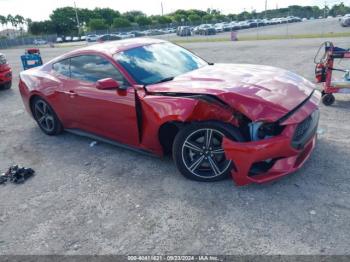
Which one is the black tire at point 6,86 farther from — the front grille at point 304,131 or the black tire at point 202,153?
the front grille at point 304,131

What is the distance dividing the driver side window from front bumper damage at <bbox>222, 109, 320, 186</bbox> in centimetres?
168

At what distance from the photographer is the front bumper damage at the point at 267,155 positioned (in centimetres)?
309

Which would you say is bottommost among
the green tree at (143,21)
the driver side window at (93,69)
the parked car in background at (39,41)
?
the driver side window at (93,69)

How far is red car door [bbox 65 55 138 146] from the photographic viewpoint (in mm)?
3957

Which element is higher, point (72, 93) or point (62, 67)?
point (62, 67)

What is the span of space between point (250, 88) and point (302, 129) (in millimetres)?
701

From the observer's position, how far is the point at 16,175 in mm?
4172

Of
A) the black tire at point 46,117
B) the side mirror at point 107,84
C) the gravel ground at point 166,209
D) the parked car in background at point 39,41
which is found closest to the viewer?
the gravel ground at point 166,209

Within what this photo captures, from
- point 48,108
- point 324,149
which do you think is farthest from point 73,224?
point 324,149

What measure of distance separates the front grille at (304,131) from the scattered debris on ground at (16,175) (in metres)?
3.37

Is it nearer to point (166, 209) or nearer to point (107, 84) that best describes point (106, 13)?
point (107, 84)

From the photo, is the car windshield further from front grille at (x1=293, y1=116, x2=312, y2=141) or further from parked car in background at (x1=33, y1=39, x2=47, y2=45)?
parked car in background at (x1=33, y1=39, x2=47, y2=45)

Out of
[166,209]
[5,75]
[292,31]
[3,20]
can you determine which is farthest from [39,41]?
[166,209]

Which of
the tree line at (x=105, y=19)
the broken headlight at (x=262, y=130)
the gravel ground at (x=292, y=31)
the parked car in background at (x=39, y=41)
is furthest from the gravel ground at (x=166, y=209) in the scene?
the tree line at (x=105, y=19)
